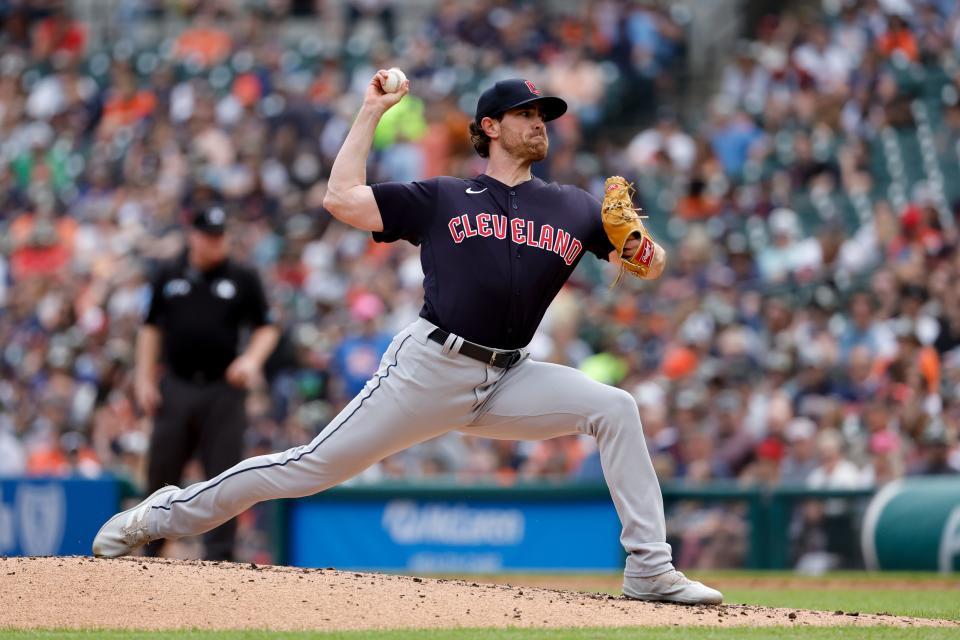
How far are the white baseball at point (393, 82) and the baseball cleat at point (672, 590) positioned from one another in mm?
2075

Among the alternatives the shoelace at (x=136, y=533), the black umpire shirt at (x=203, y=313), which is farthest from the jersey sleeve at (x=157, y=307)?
the shoelace at (x=136, y=533)

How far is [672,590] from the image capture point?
5895 millimetres

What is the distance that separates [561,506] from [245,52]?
10.4 meters

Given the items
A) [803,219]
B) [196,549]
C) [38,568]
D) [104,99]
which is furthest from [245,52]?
[38,568]

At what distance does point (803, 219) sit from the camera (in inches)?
590

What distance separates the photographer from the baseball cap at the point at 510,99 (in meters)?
5.96

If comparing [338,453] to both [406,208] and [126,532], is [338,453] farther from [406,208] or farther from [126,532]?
[126,532]

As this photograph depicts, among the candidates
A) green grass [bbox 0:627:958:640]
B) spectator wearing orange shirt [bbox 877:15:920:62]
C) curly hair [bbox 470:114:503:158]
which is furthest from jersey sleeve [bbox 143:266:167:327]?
spectator wearing orange shirt [bbox 877:15:920:62]

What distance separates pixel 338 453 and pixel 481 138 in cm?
138

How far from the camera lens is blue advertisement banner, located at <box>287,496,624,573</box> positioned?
1140 centimetres

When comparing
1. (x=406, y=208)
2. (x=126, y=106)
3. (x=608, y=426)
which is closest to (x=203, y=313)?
(x=406, y=208)

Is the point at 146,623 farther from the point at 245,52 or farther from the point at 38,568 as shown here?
the point at 245,52

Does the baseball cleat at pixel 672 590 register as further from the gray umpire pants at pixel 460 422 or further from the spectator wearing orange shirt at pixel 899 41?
the spectator wearing orange shirt at pixel 899 41

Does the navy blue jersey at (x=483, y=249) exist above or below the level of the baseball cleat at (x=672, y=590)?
above
